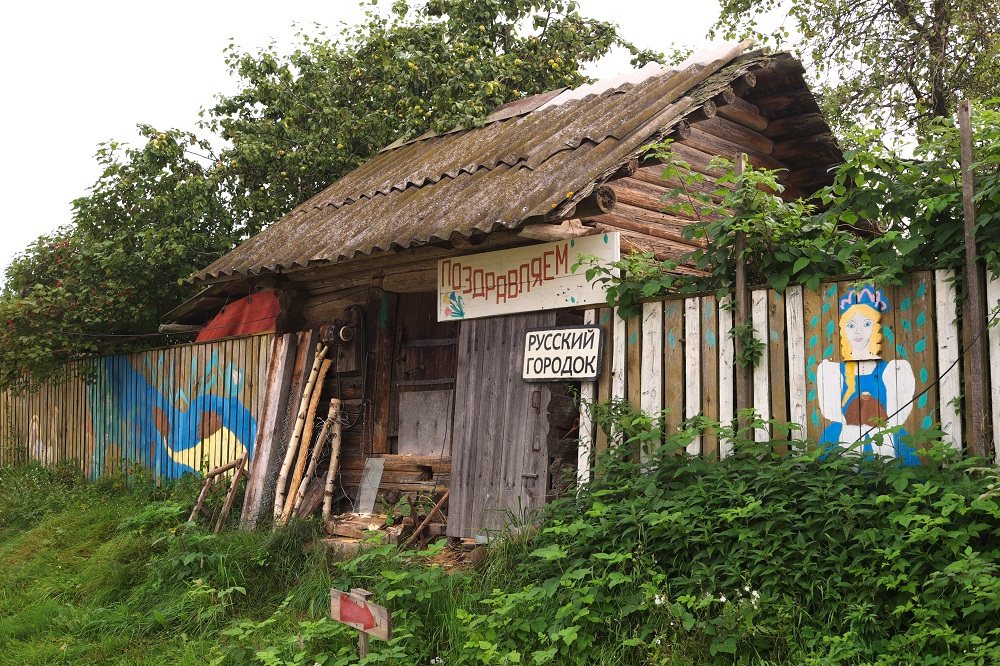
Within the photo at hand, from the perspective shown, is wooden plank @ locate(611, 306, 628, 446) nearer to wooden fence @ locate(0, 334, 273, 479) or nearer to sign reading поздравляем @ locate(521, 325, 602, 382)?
sign reading поздравляем @ locate(521, 325, 602, 382)

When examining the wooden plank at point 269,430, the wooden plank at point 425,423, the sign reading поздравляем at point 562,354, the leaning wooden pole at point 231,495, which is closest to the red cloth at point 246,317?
the wooden plank at point 269,430

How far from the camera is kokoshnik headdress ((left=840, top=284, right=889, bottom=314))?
5140 millimetres

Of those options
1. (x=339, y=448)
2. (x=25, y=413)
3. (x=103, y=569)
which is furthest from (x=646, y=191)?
(x=25, y=413)

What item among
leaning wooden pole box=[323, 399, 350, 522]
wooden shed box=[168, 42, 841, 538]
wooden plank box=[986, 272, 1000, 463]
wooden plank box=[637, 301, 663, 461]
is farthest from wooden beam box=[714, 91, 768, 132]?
leaning wooden pole box=[323, 399, 350, 522]

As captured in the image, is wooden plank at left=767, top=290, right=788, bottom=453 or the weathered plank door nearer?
wooden plank at left=767, top=290, right=788, bottom=453

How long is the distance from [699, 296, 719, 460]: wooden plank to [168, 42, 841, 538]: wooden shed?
1.08 metres

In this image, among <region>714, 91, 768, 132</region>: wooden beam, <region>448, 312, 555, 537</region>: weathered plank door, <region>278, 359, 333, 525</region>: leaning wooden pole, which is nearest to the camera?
<region>448, 312, 555, 537</region>: weathered plank door

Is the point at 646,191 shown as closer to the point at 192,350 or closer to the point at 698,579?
the point at 698,579

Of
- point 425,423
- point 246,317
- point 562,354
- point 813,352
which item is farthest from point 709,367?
point 246,317

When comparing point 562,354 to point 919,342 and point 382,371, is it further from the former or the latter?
point 382,371

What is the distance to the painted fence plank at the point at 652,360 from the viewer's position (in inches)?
241

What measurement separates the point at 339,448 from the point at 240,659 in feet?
10.7

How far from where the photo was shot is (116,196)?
14.6 meters

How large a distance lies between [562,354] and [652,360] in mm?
844
